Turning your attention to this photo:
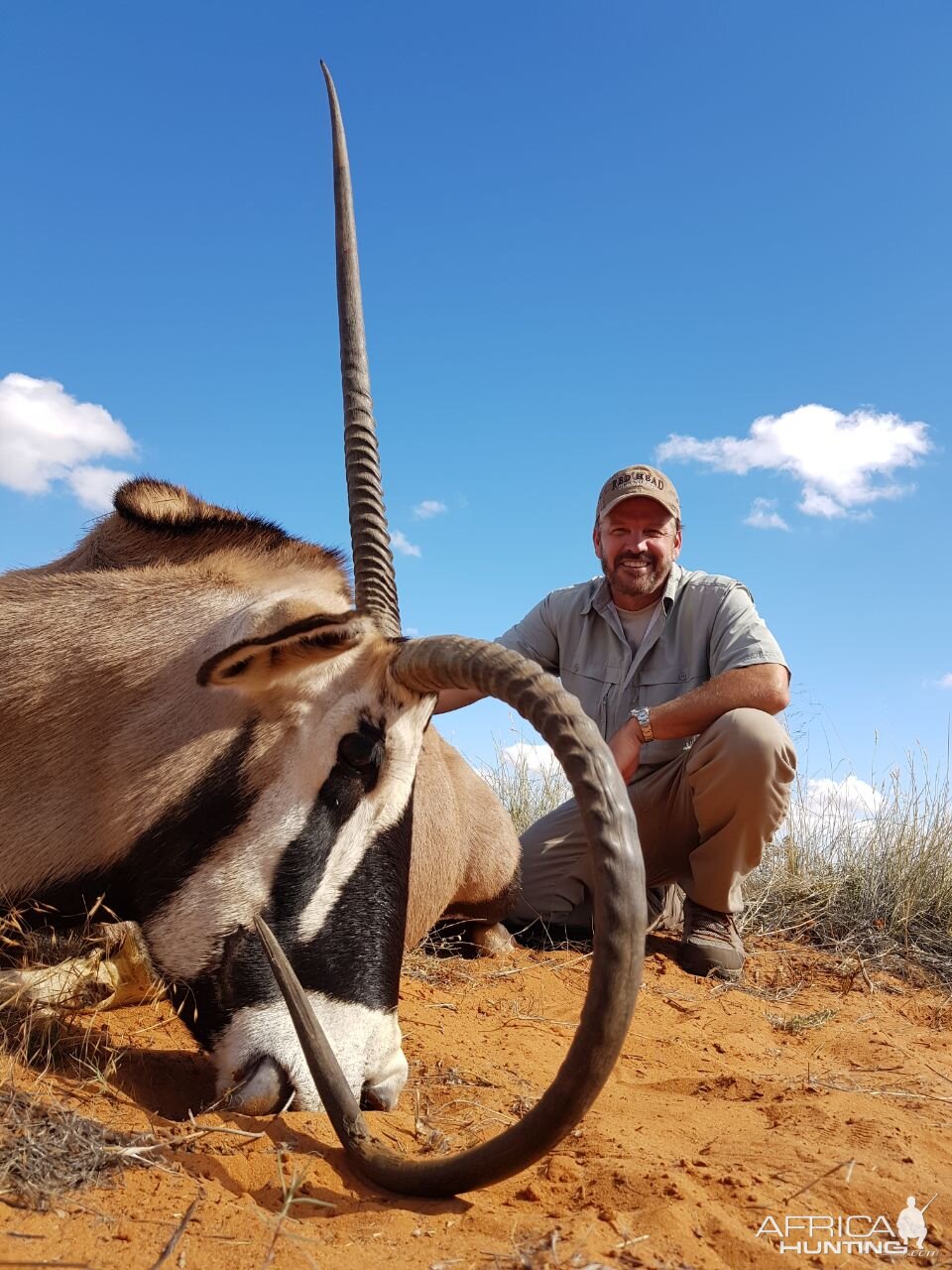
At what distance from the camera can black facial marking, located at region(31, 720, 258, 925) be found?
2729mm

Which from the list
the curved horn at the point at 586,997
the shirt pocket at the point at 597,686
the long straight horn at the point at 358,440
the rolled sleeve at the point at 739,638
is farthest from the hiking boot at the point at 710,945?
the curved horn at the point at 586,997

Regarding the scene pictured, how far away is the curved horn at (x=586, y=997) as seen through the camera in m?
1.91

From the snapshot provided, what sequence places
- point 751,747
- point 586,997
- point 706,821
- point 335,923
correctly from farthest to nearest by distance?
point 706,821
point 751,747
point 335,923
point 586,997

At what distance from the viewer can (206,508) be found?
13.4ft

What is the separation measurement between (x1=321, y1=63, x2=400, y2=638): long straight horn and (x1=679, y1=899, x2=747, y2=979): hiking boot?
296 centimetres

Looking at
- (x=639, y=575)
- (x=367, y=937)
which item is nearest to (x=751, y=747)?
(x=639, y=575)

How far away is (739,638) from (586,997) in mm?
3802

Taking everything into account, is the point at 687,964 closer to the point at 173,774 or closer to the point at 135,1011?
the point at 135,1011

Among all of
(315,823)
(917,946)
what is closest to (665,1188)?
(315,823)

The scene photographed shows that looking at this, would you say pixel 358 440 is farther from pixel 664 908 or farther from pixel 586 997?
pixel 664 908

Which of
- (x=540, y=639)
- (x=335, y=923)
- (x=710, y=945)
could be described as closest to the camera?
(x=335, y=923)

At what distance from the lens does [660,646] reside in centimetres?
604

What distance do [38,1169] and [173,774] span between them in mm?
1086

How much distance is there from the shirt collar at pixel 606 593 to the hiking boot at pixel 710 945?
1.76 metres
